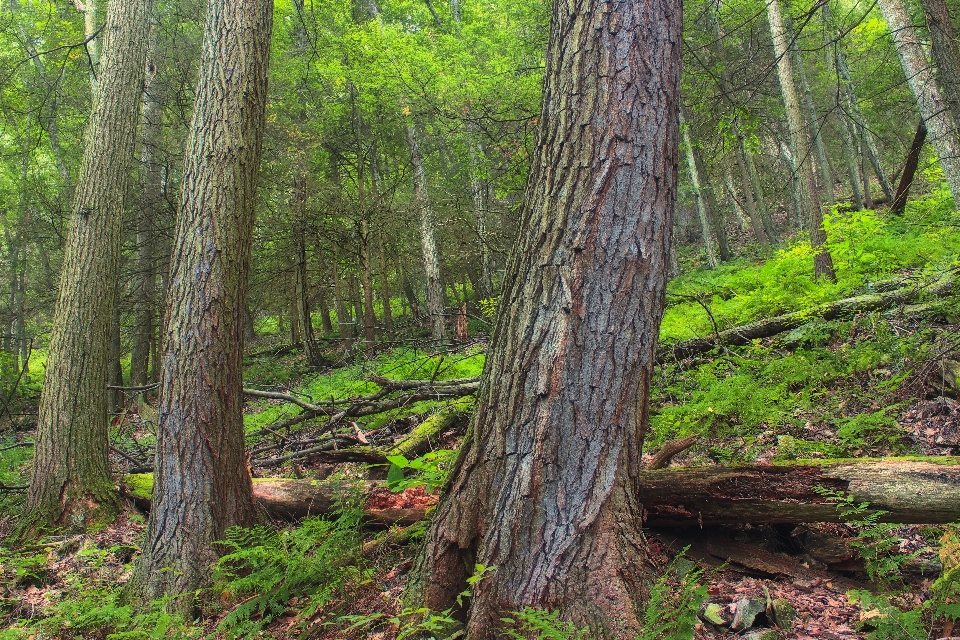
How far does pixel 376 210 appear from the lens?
1434cm

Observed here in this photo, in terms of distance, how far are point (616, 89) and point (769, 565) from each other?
238 centimetres

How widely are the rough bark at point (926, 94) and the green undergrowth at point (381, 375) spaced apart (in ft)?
22.0

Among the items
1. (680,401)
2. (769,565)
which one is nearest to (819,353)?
(680,401)

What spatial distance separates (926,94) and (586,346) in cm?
780

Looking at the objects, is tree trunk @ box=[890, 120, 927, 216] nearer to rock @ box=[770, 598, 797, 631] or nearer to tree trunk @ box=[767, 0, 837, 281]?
tree trunk @ box=[767, 0, 837, 281]

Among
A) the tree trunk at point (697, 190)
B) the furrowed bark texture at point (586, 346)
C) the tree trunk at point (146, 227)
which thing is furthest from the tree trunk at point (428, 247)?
the furrowed bark texture at point (586, 346)

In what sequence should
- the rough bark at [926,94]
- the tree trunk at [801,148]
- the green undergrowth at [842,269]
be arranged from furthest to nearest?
the tree trunk at [801,148] < the green undergrowth at [842,269] < the rough bark at [926,94]

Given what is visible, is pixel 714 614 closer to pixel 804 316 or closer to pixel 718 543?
pixel 718 543

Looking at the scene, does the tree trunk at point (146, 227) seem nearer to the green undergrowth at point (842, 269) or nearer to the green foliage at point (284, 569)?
the green foliage at point (284, 569)

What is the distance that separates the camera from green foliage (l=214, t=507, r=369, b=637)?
9.59ft

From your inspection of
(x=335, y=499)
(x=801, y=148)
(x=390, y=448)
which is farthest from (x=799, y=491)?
(x=801, y=148)

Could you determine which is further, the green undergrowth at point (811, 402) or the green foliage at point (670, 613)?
the green undergrowth at point (811, 402)

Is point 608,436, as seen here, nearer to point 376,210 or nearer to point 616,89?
point 616,89

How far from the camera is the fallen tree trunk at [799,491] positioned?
249 centimetres
